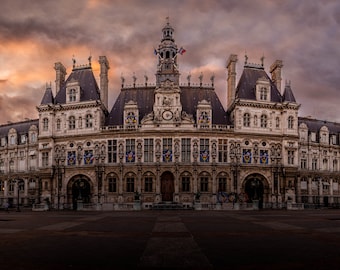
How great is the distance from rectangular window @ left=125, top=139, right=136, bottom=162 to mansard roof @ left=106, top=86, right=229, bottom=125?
16.8 feet

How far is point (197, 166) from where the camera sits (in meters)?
68.3

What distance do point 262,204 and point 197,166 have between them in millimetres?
12897

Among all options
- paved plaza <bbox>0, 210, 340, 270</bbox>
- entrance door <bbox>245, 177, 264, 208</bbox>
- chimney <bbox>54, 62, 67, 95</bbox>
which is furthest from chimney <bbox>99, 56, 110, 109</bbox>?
paved plaza <bbox>0, 210, 340, 270</bbox>

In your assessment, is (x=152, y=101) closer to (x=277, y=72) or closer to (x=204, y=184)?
(x=204, y=184)

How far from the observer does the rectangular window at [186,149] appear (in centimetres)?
6900

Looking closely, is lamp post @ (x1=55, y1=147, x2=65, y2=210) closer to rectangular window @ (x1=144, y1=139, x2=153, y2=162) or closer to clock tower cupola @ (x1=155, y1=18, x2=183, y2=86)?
rectangular window @ (x1=144, y1=139, x2=153, y2=162)

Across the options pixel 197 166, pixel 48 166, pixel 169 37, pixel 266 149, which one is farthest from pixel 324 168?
pixel 48 166

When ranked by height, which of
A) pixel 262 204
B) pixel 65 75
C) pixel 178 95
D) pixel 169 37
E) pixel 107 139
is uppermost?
pixel 169 37

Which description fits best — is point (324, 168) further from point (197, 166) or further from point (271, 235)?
point (271, 235)

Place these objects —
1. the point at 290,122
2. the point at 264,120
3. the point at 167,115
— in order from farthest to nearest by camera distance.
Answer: the point at 290,122 → the point at 264,120 → the point at 167,115

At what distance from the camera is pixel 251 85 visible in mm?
76125

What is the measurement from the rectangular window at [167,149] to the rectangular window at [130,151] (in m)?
5.02

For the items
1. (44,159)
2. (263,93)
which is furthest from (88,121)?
(263,93)

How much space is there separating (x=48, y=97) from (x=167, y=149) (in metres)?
24.7
